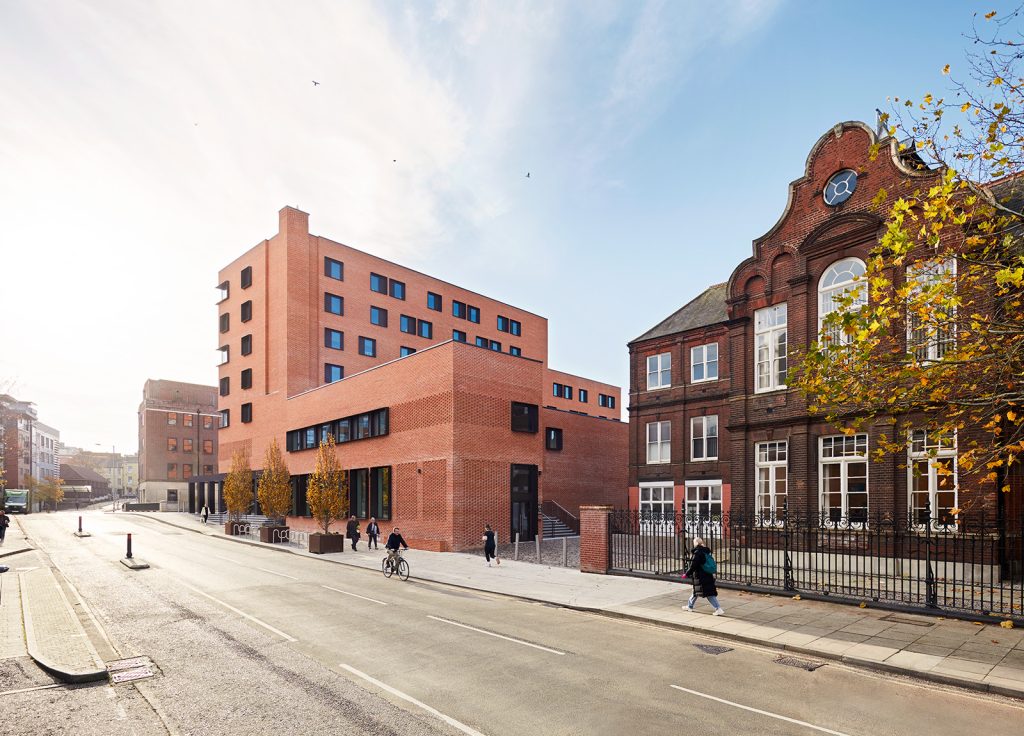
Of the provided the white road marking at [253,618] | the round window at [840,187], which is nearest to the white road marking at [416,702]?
the white road marking at [253,618]

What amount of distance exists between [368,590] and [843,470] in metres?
16.2

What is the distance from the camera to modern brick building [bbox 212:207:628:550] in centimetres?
3078

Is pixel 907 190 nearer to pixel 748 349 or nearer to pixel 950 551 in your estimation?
pixel 748 349

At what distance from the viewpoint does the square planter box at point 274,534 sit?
34.6 meters

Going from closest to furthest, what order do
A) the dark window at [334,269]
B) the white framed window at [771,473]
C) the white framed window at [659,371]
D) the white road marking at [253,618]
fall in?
the white road marking at [253,618] → the white framed window at [771,473] → the white framed window at [659,371] → the dark window at [334,269]

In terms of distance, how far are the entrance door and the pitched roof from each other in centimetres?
952

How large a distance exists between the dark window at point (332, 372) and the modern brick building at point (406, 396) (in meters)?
0.15

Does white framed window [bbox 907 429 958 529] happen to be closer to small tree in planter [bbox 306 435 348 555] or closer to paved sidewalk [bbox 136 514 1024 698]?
paved sidewalk [bbox 136 514 1024 698]

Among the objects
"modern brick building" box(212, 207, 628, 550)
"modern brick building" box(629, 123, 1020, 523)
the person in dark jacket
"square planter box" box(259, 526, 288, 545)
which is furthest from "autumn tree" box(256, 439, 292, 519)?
the person in dark jacket

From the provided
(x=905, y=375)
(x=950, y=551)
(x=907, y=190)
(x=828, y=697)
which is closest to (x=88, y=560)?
(x=828, y=697)

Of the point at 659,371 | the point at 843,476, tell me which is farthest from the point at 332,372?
the point at 843,476

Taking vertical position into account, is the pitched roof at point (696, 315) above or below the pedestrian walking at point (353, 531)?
above

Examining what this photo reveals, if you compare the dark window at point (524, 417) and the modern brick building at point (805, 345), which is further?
the dark window at point (524, 417)

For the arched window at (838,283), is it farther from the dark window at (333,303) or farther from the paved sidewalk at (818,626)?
the dark window at (333,303)
